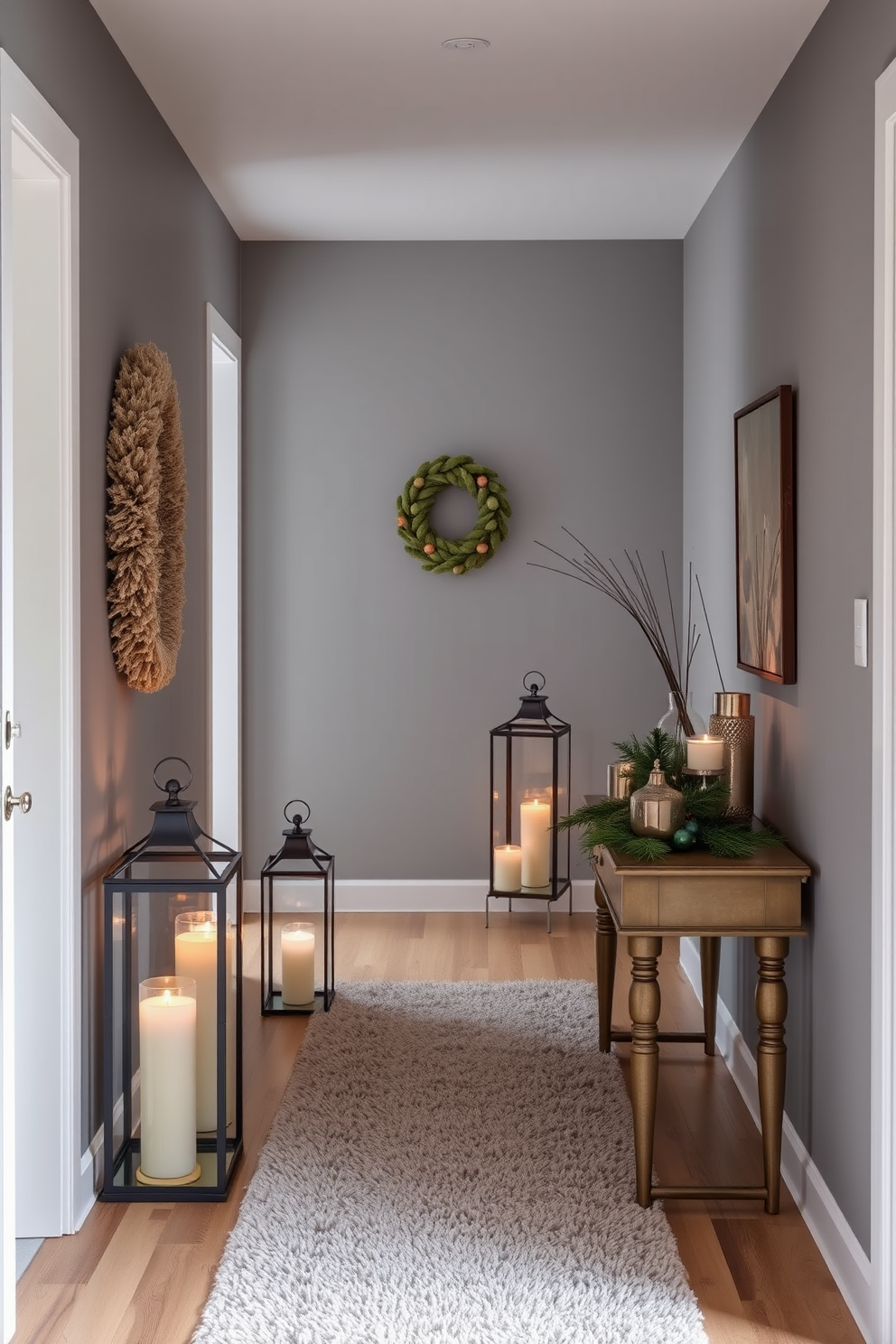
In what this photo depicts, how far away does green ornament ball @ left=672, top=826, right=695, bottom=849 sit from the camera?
2777 millimetres

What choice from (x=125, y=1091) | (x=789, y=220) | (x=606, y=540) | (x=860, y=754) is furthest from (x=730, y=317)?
(x=125, y=1091)

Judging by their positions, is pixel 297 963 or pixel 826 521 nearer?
pixel 826 521

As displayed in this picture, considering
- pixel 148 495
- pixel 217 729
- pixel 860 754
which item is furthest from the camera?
pixel 217 729

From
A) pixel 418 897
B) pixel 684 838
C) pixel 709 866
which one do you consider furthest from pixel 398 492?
pixel 709 866

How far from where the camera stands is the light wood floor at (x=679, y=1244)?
2314 millimetres

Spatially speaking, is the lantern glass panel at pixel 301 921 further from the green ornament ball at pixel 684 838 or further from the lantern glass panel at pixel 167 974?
the green ornament ball at pixel 684 838

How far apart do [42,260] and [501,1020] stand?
8.23ft

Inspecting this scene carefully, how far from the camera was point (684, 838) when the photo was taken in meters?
2.78

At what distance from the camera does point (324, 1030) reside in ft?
12.4

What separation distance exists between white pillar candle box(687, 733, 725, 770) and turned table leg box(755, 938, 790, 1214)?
1.52ft

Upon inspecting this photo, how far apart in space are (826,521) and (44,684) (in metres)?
1.68

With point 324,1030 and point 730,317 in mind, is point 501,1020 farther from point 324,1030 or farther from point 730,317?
point 730,317

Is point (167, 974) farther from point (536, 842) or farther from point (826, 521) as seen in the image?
point (536, 842)

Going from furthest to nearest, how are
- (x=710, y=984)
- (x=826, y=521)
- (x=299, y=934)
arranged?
1. (x=299, y=934)
2. (x=710, y=984)
3. (x=826, y=521)
